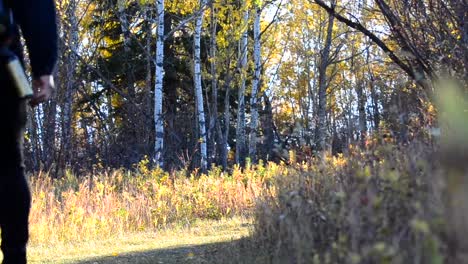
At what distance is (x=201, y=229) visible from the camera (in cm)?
683

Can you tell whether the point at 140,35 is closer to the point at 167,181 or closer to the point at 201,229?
the point at 167,181

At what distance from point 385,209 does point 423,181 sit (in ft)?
1.01

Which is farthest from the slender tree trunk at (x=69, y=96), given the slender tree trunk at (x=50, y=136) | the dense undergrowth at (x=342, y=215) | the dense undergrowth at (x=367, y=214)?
the dense undergrowth at (x=367, y=214)

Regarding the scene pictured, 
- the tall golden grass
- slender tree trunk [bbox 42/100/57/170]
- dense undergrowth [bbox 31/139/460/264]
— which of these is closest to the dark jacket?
dense undergrowth [bbox 31/139/460/264]

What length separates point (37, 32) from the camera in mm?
2848

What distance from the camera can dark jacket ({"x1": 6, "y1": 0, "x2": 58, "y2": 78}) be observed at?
2824 millimetres

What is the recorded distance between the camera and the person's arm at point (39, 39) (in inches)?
111

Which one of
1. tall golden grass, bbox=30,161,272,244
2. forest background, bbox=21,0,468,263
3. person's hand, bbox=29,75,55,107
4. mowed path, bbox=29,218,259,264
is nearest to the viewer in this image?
forest background, bbox=21,0,468,263

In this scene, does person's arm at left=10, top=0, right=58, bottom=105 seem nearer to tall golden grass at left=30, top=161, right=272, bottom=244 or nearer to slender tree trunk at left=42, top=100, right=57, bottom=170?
tall golden grass at left=30, top=161, right=272, bottom=244

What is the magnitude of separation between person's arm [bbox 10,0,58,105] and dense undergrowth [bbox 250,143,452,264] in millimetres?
1286

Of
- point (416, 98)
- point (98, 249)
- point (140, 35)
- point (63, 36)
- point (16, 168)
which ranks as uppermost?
point (140, 35)

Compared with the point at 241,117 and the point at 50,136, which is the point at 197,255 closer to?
the point at 50,136

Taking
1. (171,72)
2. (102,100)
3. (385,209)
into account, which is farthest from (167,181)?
(102,100)

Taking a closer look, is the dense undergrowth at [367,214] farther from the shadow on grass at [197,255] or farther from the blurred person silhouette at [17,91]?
the blurred person silhouette at [17,91]
